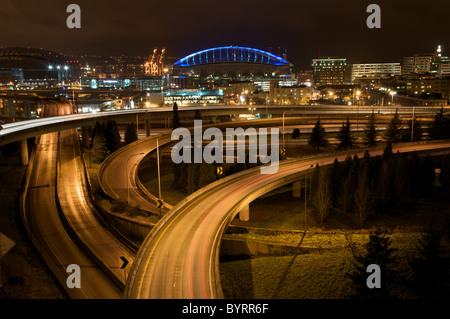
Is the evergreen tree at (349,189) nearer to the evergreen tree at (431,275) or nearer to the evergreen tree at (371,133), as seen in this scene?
the evergreen tree at (431,275)

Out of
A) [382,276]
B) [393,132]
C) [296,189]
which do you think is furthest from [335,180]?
[393,132]

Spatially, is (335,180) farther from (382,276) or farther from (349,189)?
(382,276)

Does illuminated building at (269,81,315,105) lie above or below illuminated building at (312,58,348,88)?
below

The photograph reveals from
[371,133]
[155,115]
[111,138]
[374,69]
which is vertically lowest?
[111,138]

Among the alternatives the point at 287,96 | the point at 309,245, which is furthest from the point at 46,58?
the point at 309,245

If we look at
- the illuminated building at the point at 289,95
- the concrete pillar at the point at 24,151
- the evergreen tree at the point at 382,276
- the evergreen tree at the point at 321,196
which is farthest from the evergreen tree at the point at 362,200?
the illuminated building at the point at 289,95

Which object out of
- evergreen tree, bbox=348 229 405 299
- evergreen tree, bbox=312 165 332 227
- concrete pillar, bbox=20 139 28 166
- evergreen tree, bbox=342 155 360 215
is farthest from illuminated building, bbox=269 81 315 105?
evergreen tree, bbox=348 229 405 299

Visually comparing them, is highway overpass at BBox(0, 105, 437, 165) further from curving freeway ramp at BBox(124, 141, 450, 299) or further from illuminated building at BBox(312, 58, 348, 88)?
illuminated building at BBox(312, 58, 348, 88)
